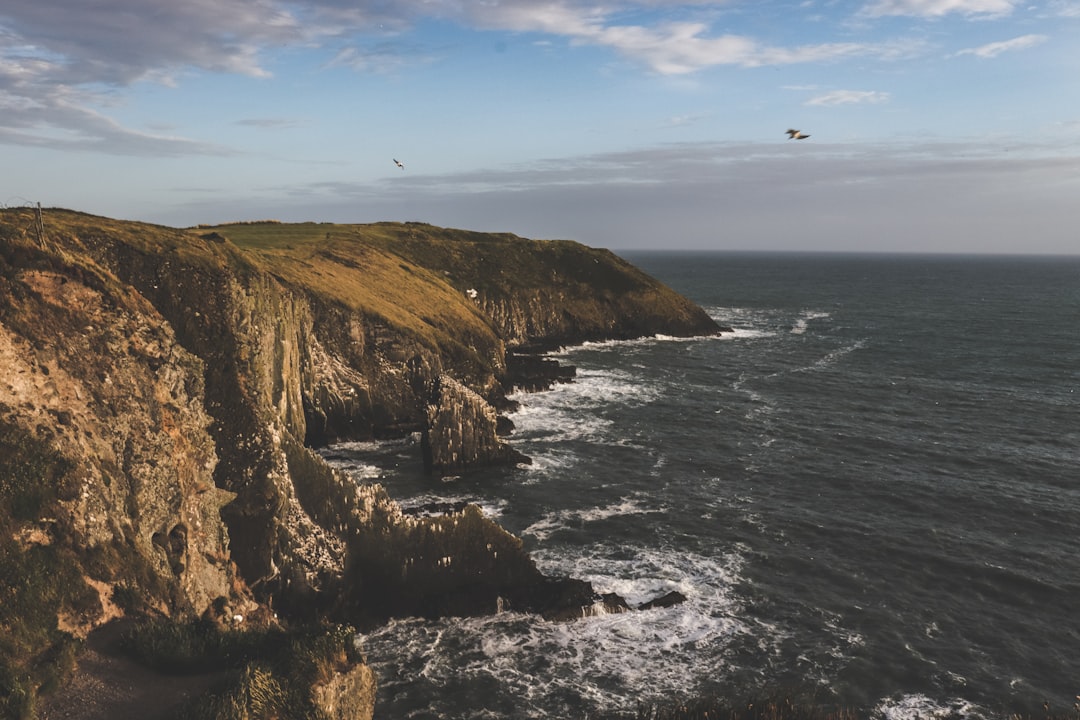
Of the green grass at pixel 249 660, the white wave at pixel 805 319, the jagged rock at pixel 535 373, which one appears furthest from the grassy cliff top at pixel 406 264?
the white wave at pixel 805 319

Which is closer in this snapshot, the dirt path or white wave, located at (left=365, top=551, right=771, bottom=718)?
the dirt path

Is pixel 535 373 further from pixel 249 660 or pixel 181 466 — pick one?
pixel 249 660

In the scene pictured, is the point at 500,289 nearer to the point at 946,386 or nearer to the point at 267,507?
the point at 946,386

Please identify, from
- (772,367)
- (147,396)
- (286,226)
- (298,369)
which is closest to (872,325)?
(772,367)

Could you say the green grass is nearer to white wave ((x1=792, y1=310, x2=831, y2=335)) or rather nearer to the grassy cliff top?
the grassy cliff top

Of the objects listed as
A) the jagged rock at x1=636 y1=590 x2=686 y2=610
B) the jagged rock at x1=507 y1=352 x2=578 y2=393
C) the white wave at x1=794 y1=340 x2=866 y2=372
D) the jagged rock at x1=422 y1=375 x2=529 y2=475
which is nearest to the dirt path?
the jagged rock at x1=636 y1=590 x2=686 y2=610

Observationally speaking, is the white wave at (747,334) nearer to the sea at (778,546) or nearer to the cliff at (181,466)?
the sea at (778,546)

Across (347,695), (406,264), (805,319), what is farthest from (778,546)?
(805,319)
